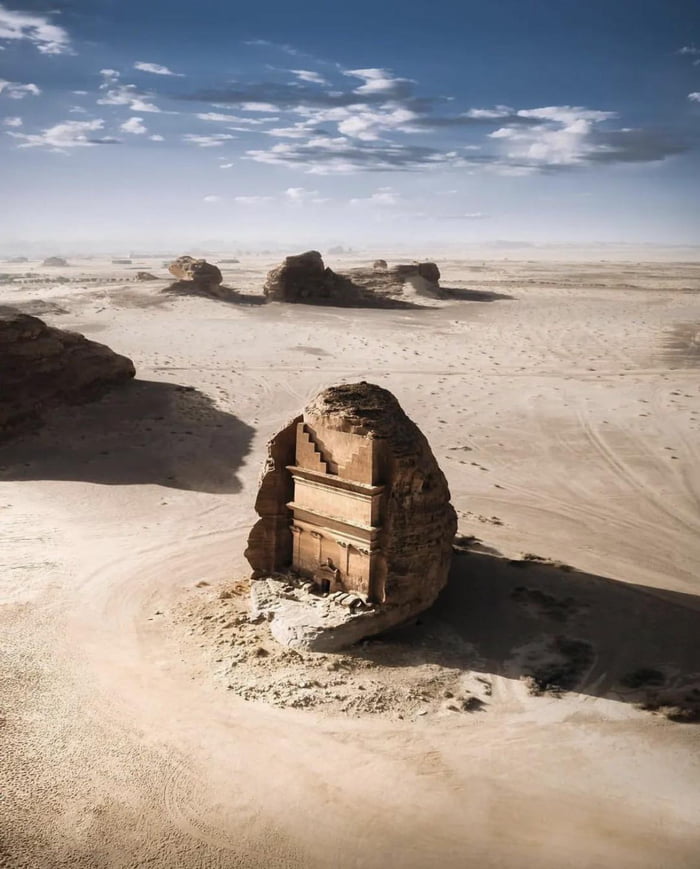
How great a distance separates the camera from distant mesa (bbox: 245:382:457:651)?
8.66 metres

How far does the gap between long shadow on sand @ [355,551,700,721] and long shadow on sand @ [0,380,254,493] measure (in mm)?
6807

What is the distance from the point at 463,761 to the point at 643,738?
78.8 inches

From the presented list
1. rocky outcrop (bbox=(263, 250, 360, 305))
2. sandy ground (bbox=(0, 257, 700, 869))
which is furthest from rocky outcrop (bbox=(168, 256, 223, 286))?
sandy ground (bbox=(0, 257, 700, 869))

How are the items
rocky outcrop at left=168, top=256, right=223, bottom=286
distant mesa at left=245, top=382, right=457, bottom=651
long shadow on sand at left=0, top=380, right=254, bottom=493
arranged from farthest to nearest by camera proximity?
rocky outcrop at left=168, top=256, right=223, bottom=286 → long shadow on sand at left=0, top=380, right=254, bottom=493 → distant mesa at left=245, top=382, right=457, bottom=651

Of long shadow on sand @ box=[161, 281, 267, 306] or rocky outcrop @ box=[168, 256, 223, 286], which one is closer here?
long shadow on sand @ box=[161, 281, 267, 306]

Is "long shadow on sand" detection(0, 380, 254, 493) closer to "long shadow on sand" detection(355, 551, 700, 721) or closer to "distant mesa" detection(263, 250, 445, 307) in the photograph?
"long shadow on sand" detection(355, 551, 700, 721)

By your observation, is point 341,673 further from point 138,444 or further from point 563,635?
point 138,444

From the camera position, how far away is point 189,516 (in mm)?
13383

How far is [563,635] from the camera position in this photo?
30.3 feet

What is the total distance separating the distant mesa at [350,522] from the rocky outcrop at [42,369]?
35.0 ft

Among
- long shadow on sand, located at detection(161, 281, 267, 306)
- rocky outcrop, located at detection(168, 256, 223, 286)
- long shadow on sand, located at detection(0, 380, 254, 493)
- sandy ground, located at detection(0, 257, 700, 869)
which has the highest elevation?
rocky outcrop, located at detection(168, 256, 223, 286)

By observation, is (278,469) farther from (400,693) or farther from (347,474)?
(400,693)

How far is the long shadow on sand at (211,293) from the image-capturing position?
41.9m

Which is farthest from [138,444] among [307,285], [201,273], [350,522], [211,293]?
[201,273]
